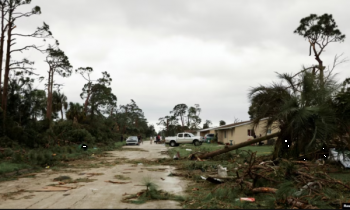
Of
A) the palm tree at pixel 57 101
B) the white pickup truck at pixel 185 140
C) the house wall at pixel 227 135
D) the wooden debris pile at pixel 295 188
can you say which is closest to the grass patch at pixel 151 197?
the wooden debris pile at pixel 295 188

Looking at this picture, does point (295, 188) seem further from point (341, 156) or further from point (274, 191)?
point (341, 156)

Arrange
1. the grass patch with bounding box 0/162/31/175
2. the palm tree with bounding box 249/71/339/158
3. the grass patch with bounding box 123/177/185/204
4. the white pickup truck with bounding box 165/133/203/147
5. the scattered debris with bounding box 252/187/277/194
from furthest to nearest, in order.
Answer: the white pickup truck with bounding box 165/133/203/147 < the grass patch with bounding box 0/162/31/175 < the palm tree with bounding box 249/71/339/158 < the scattered debris with bounding box 252/187/277/194 < the grass patch with bounding box 123/177/185/204

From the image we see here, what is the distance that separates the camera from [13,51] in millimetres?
21953

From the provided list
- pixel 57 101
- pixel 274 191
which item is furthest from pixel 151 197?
pixel 57 101

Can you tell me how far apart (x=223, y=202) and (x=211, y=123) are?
90527 mm

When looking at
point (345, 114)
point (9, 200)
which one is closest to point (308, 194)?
point (345, 114)

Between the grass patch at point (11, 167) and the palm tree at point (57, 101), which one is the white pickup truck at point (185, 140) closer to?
the palm tree at point (57, 101)

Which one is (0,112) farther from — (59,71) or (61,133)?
(59,71)

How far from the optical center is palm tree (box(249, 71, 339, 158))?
9.51 metres

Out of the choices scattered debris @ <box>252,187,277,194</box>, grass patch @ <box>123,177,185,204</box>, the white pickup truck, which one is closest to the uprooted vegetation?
scattered debris @ <box>252,187,277,194</box>

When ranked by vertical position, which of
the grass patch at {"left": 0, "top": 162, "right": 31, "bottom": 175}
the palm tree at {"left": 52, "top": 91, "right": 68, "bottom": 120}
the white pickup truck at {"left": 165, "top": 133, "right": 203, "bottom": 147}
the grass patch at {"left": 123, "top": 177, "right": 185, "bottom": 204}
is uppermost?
the palm tree at {"left": 52, "top": 91, "right": 68, "bottom": 120}

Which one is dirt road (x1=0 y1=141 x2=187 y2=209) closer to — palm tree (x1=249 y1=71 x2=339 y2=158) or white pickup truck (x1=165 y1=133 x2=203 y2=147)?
palm tree (x1=249 y1=71 x2=339 y2=158)

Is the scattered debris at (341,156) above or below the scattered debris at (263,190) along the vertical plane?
above

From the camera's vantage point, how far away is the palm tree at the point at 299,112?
9508 millimetres
